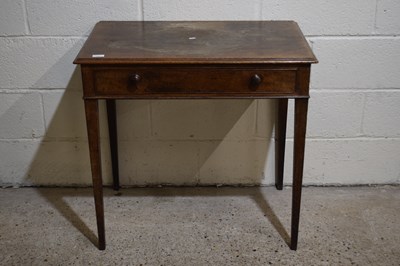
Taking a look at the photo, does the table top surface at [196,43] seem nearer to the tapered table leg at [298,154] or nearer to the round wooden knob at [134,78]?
the round wooden knob at [134,78]

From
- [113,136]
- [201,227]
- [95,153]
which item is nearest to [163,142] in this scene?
[113,136]

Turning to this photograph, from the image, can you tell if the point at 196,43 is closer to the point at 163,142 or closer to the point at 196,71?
the point at 196,71

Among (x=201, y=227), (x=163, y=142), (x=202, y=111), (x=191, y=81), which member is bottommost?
(x=201, y=227)

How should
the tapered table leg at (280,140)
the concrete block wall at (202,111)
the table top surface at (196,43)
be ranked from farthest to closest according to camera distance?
the tapered table leg at (280,140)
the concrete block wall at (202,111)
the table top surface at (196,43)

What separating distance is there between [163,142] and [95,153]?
1.98 feet

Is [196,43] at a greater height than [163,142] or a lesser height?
greater

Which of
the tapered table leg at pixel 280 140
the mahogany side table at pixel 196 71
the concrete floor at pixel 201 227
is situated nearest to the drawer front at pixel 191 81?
the mahogany side table at pixel 196 71

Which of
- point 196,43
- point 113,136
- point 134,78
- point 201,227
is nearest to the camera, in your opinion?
point 134,78

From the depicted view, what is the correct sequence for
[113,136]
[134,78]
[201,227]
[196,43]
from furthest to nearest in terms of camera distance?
[113,136] < [201,227] < [196,43] < [134,78]

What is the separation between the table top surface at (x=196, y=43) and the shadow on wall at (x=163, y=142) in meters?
0.39

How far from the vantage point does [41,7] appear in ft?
7.39

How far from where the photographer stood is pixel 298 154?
76.0 inches

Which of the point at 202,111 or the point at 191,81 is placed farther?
the point at 202,111

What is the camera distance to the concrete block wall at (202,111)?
226 centimetres
